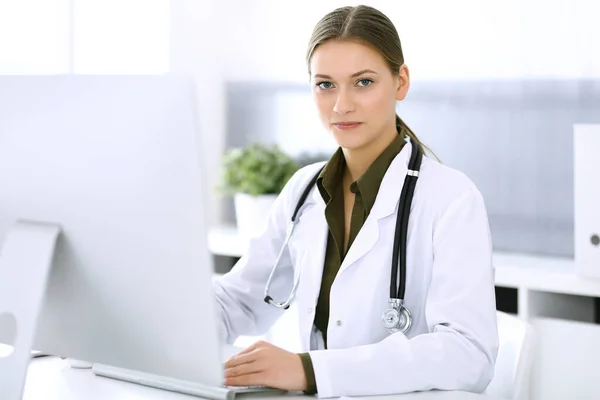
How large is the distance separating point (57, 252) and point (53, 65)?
7.27 ft

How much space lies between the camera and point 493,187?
298cm

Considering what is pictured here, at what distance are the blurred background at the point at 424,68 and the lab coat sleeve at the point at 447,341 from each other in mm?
1543

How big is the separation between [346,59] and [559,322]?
1.30 meters

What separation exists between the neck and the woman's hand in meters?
0.51

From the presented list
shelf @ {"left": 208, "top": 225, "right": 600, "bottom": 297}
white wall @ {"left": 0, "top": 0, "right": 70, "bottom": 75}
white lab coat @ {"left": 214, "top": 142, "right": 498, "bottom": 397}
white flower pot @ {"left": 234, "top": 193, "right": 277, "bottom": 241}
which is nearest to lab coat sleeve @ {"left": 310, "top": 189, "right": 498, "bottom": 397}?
white lab coat @ {"left": 214, "top": 142, "right": 498, "bottom": 397}

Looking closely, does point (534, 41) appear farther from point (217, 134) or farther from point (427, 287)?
point (427, 287)

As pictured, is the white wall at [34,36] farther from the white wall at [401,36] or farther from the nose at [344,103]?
the nose at [344,103]

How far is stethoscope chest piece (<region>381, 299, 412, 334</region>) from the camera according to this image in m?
1.39

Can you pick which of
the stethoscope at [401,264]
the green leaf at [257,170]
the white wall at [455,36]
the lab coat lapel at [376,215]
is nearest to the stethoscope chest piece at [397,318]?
the stethoscope at [401,264]

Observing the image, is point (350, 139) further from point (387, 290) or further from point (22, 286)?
point (22, 286)

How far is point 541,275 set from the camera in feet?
8.23

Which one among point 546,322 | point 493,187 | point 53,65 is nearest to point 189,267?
point 546,322

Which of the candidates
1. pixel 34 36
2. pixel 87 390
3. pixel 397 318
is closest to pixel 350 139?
pixel 397 318

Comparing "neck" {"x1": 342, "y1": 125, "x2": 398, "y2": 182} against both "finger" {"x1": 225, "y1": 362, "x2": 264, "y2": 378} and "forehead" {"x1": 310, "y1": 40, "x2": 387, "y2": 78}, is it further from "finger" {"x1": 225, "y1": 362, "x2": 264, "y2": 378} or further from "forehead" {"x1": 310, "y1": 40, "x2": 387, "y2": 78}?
"finger" {"x1": 225, "y1": 362, "x2": 264, "y2": 378}
